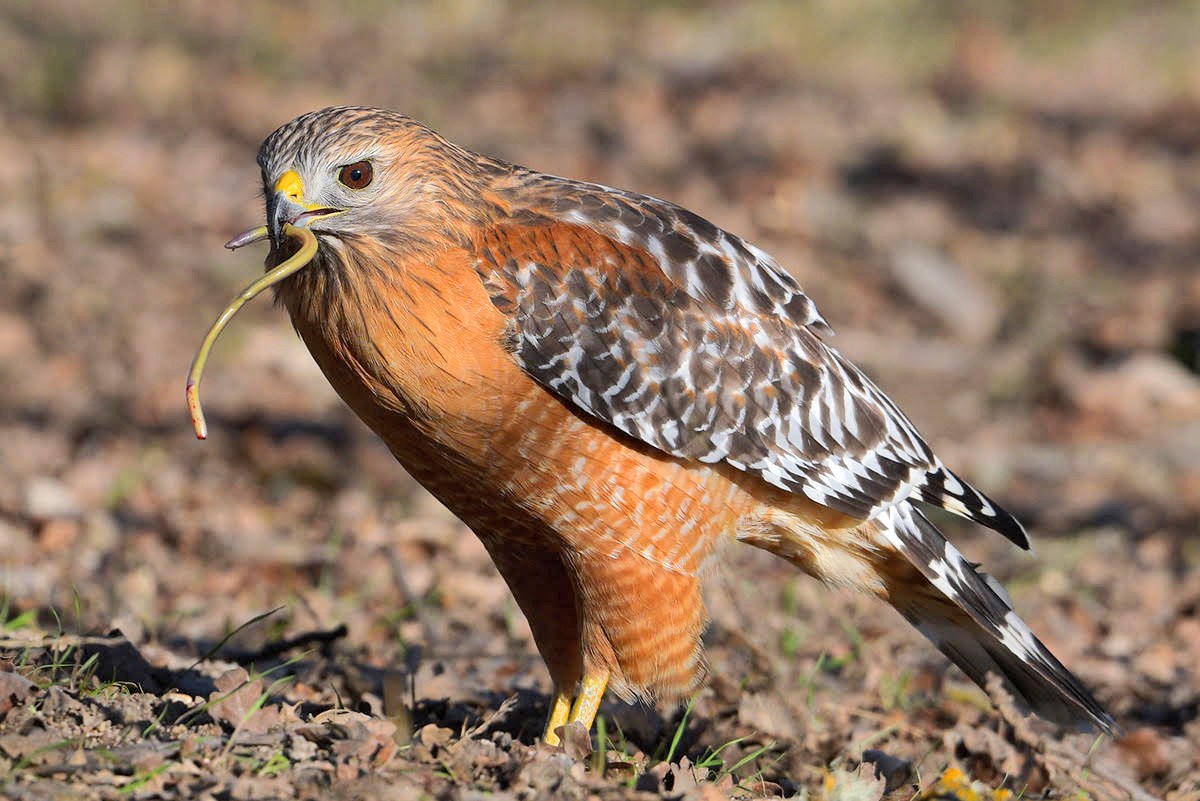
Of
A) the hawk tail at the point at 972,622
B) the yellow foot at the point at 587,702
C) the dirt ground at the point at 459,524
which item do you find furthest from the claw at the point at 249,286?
the hawk tail at the point at 972,622

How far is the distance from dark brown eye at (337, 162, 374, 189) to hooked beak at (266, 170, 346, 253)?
0.11m

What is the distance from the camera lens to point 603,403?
444 cm

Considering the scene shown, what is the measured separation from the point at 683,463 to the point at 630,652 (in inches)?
25.4

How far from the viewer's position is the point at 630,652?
4.65 meters

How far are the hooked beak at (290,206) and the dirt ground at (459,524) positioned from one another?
1377 millimetres

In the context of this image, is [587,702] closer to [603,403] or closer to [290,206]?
[603,403]

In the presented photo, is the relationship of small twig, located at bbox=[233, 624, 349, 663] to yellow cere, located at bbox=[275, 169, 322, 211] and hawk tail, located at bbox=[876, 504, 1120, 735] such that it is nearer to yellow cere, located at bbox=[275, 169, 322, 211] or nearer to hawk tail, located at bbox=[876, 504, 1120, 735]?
yellow cere, located at bbox=[275, 169, 322, 211]

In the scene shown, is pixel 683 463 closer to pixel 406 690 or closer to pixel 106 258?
pixel 406 690

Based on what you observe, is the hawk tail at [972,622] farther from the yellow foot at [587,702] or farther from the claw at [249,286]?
the claw at [249,286]

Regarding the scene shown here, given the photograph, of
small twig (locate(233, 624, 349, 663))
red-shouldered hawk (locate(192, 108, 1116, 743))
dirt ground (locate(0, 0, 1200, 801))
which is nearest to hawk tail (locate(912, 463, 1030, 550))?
red-shouldered hawk (locate(192, 108, 1116, 743))

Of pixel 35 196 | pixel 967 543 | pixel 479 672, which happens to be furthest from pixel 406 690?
pixel 35 196

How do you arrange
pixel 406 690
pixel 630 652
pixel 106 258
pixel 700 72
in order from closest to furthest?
pixel 630 652 < pixel 406 690 < pixel 106 258 < pixel 700 72

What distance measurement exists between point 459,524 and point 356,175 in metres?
3.60

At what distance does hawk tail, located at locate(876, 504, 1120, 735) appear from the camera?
5.02 m
